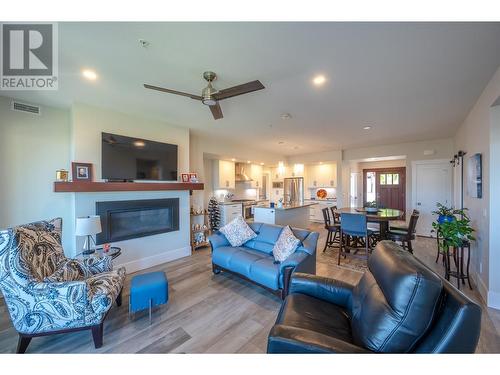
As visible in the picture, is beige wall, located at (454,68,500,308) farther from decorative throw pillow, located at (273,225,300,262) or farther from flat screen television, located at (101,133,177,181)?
flat screen television, located at (101,133,177,181)

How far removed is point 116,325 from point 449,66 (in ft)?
14.5

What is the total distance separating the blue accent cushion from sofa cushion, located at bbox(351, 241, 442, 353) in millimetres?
1902

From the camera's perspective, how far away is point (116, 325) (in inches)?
84.0

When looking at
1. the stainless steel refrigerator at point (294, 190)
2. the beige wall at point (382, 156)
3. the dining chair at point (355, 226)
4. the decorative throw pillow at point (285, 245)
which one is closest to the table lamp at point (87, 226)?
the decorative throw pillow at point (285, 245)

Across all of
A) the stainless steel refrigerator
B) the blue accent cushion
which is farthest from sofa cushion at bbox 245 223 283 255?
the stainless steel refrigerator

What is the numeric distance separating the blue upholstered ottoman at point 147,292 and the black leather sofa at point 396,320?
141cm

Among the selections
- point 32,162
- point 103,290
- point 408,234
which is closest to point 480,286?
point 408,234

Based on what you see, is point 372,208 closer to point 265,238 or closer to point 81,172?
point 265,238

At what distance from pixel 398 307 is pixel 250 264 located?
1856 mm

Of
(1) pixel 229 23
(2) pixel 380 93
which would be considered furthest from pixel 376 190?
(1) pixel 229 23

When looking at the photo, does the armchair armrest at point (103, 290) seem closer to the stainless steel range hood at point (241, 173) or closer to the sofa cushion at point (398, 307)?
the sofa cushion at point (398, 307)

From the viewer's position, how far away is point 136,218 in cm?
365

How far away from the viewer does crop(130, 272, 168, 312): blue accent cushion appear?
212cm

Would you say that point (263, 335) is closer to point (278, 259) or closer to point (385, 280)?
point (278, 259)
